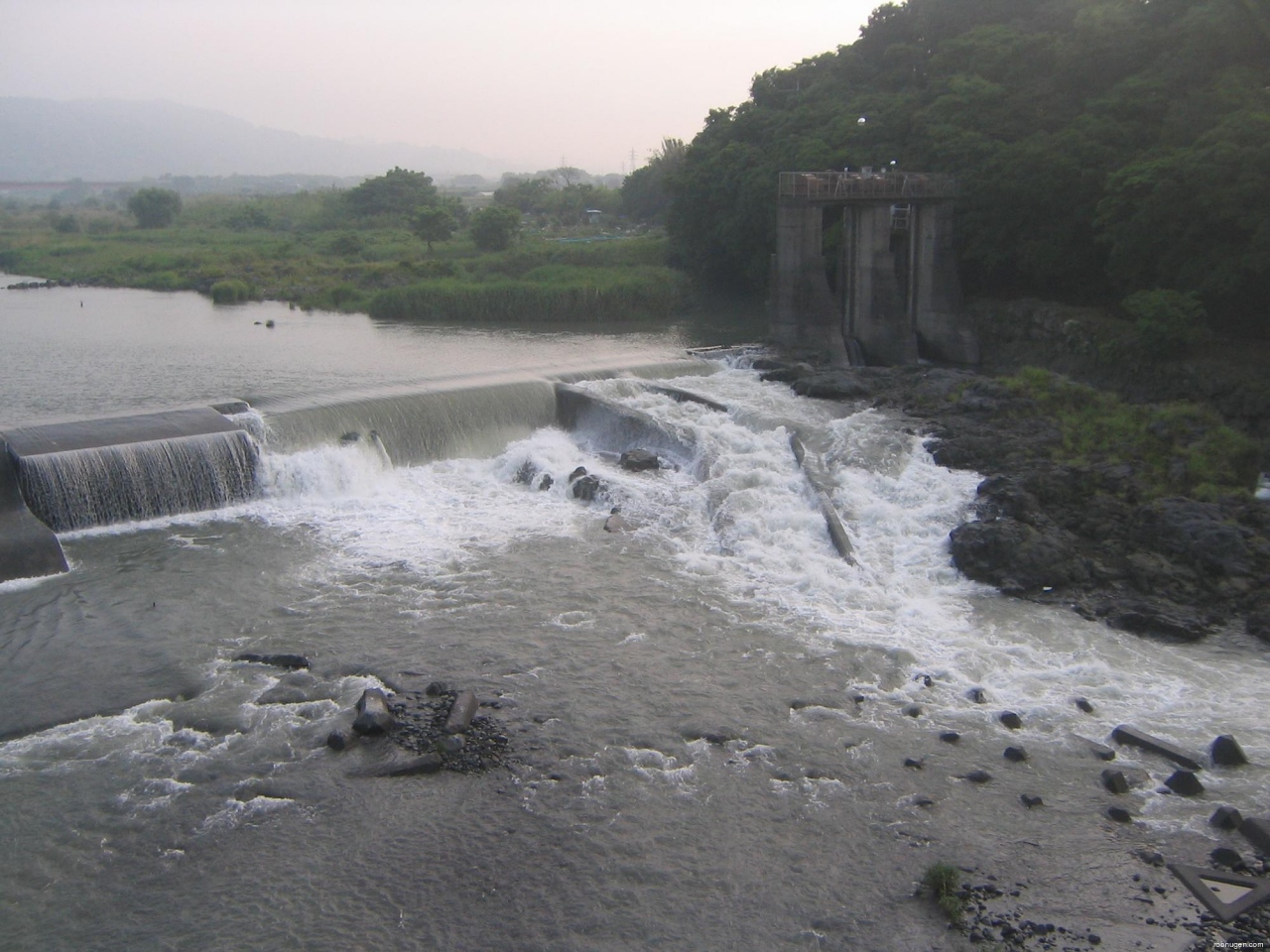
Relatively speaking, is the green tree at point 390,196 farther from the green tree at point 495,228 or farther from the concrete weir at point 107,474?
the concrete weir at point 107,474

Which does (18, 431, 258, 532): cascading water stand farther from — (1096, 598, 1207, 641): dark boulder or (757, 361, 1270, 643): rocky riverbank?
(1096, 598, 1207, 641): dark boulder

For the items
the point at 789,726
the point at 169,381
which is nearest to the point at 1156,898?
the point at 789,726

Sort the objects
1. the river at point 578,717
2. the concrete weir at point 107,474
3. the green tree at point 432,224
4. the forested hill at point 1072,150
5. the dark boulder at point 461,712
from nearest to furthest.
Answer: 1. the river at point 578,717
2. the dark boulder at point 461,712
3. the concrete weir at point 107,474
4. the forested hill at point 1072,150
5. the green tree at point 432,224

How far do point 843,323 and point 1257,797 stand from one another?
2199cm

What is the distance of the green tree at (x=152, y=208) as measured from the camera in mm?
78875

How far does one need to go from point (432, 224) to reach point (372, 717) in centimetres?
4620

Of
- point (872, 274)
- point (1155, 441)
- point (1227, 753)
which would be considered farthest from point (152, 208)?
point (1227, 753)

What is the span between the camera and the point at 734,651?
12.8 metres

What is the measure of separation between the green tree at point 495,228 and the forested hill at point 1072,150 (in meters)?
11.3

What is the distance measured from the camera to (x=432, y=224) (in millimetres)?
53875

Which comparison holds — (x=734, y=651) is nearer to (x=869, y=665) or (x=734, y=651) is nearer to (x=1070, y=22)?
(x=869, y=665)

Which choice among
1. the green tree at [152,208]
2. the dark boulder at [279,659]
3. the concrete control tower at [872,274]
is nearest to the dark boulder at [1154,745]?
the dark boulder at [279,659]

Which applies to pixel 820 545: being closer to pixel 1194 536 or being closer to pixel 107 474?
pixel 1194 536

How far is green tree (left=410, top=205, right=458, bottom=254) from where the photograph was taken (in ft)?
176
